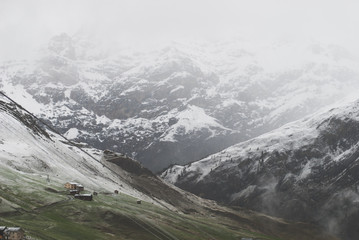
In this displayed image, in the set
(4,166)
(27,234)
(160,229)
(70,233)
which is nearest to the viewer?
(27,234)

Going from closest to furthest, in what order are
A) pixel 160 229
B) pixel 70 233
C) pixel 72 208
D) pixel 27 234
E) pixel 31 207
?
pixel 27 234, pixel 70 233, pixel 31 207, pixel 72 208, pixel 160 229

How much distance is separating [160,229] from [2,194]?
50.3 meters

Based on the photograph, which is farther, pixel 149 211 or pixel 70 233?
pixel 149 211

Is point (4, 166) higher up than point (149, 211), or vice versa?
point (4, 166)

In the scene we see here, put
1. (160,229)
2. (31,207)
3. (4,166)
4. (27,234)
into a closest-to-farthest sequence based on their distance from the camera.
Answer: (27,234) < (31,207) < (160,229) < (4,166)

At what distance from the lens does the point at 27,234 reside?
105 meters

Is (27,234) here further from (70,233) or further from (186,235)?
(186,235)

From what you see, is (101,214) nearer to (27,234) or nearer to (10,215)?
(10,215)

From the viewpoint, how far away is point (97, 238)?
127 metres

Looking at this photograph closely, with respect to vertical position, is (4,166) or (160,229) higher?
(4,166)

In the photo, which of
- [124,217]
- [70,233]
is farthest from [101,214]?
[70,233]

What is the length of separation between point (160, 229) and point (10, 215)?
53.0 m

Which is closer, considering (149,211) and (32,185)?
(32,185)

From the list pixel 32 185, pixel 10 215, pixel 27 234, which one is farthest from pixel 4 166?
pixel 27 234
